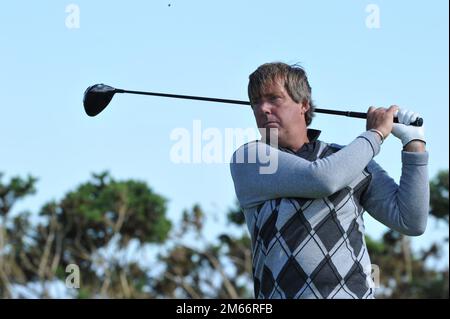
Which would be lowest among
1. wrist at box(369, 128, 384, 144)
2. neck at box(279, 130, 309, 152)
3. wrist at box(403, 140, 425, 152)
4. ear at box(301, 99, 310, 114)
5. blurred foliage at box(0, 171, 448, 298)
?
blurred foliage at box(0, 171, 448, 298)

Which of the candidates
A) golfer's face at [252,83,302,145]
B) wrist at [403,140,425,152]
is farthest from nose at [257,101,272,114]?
wrist at [403,140,425,152]

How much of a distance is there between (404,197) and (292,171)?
371mm

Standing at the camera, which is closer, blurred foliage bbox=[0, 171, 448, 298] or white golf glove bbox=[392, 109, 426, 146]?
white golf glove bbox=[392, 109, 426, 146]

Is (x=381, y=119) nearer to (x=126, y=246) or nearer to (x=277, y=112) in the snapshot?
(x=277, y=112)

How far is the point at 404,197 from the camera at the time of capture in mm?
3082

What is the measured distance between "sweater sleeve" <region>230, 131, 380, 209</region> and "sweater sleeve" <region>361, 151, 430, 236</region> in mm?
154

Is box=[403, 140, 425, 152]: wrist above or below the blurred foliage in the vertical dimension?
above

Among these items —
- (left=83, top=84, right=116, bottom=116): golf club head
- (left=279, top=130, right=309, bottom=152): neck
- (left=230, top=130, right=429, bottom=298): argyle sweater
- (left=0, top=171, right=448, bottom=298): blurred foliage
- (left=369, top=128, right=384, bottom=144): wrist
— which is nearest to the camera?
(left=230, top=130, right=429, bottom=298): argyle sweater

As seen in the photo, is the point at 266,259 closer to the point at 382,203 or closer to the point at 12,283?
the point at 382,203

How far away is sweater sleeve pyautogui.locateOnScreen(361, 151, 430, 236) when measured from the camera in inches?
120

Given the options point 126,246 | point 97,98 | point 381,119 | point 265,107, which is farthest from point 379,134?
point 126,246

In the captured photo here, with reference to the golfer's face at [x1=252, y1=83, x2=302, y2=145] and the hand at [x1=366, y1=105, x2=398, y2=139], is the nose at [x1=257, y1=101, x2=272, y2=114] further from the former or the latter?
the hand at [x1=366, y1=105, x2=398, y2=139]
